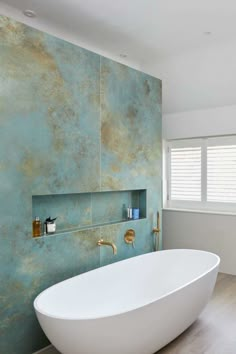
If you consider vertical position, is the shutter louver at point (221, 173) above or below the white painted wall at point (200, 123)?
below

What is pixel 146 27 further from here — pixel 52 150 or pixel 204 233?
pixel 204 233

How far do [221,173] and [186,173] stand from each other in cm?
59

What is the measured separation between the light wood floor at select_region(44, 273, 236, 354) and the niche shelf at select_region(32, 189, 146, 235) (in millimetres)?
1165

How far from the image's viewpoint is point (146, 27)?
3387 millimetres

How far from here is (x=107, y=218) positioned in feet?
12.2

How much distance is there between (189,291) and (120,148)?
1668 mm

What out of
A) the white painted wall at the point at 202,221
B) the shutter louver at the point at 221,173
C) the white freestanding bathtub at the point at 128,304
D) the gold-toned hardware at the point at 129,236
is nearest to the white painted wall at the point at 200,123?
the white painted wall at the point at 202,221

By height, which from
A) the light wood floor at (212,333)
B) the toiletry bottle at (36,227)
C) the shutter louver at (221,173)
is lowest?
the light wood floor at (212,333)

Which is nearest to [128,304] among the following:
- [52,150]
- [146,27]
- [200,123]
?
[52,150]

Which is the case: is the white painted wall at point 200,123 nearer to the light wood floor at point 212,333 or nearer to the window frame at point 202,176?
the window frame at point 202,176

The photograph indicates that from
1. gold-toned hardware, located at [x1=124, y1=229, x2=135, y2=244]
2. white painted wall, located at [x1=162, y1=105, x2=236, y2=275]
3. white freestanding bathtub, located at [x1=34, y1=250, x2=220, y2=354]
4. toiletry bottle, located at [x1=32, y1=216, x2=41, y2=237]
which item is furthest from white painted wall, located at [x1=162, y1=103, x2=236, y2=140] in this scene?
toiletry bottle, located at [x1=32, y1=216, x2=41, y2=237]

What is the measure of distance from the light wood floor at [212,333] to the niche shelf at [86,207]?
1.16 m

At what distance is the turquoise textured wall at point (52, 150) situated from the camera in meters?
2.51

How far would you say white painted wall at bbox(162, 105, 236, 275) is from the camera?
467 centimetres
